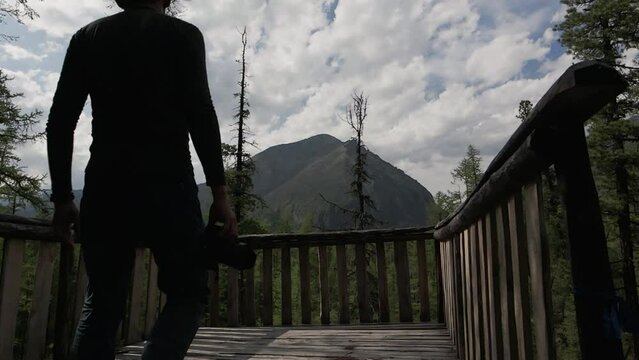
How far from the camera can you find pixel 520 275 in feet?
5.35

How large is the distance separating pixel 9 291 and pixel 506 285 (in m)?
3.49

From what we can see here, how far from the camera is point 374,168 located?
188625 millimetres

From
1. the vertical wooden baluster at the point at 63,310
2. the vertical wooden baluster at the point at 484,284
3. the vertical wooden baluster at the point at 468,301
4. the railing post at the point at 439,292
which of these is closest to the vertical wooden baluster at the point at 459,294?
the vertical wooden baluster at the point at 468,301

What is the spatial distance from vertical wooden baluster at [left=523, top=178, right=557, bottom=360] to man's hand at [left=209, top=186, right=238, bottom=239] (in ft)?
3.58

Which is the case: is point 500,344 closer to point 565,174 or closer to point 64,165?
point 565,174

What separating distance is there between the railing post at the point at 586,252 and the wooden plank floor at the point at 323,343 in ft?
8.52

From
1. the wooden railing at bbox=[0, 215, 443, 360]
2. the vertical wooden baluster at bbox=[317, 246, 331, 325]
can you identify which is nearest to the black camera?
the wooden railing at bbox=[0, 215, 443, 360]

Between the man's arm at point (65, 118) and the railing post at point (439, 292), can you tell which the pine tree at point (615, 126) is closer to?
the railing post at point (439, 292)

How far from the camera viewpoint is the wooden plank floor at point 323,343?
376 cm

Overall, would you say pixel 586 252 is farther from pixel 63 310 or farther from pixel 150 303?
pixel 150 303

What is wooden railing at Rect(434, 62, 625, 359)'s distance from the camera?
44.5 inches

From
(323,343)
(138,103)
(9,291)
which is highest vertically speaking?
(138,103)

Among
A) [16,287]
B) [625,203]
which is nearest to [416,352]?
[16,287]

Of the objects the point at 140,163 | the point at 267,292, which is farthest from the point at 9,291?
the point at 267,292
